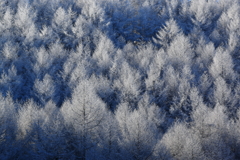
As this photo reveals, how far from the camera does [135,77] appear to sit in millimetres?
31875

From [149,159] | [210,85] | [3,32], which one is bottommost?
[149,159]

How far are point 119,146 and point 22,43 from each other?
29.5 meters

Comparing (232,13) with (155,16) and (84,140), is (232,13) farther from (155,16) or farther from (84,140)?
(84,140)

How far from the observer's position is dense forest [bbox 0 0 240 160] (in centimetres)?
2008

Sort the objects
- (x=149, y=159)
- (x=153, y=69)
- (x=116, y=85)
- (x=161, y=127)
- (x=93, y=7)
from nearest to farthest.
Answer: (x=149, y=159), (x=161, y=127), (x=116, y=85), (x=153, y=69), (x=93, y=7)

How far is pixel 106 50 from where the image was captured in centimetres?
3922

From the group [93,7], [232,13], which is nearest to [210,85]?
[232,13]

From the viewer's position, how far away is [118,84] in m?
30.3

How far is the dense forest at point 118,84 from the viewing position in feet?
65.9

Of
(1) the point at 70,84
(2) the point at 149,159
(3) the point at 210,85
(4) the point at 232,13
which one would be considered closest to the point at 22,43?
(1) the point at 70,84

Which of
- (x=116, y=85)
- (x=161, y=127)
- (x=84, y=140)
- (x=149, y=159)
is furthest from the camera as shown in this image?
(x=116, y=85)

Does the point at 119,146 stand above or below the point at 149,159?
above

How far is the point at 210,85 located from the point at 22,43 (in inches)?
1397

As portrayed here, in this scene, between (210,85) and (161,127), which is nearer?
(161,127)
